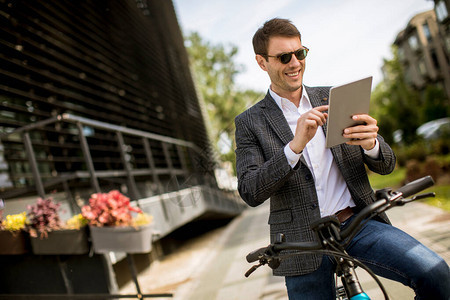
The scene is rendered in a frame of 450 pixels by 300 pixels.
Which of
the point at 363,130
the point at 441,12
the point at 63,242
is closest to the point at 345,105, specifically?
the point at 363,130

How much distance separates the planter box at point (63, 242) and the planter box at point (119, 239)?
15 cm

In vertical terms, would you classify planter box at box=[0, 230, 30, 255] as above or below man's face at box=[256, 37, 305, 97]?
below

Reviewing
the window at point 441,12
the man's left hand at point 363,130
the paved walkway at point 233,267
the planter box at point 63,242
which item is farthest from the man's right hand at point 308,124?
the window at point 441,12

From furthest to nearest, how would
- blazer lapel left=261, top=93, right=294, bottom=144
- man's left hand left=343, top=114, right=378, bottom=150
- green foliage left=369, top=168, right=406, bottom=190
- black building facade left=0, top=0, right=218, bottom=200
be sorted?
1. green foliage left=369, top=168, right=406, bottom=190
2. black building facade left=0, top=0, right=218, bottom=200
3. blazer lapel left=261, top=93, right=294, bottom=144
4. man's left hand left=343, top=114, right=378, bottom=150

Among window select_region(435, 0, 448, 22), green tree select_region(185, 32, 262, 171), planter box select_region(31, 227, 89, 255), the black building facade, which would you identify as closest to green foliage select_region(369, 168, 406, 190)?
window select_region(435, 0, 448, 22)

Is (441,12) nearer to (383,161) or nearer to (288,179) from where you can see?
(383,161)

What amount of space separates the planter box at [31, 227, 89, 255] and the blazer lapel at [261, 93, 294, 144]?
2.59m

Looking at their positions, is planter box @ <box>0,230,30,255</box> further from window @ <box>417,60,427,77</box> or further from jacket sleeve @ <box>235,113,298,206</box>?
window @ <box>417,60,427,77</box>

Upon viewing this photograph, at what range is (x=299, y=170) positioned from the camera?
5.84ft

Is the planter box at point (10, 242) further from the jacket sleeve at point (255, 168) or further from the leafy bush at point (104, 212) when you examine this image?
the jacket sleeve at point (255, 168)

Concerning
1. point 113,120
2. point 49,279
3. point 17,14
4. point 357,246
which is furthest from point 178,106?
point 357,246

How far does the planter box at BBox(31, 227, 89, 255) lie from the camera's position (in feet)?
12.4

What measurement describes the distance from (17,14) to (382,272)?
621 cm

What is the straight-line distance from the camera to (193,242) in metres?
8.93
